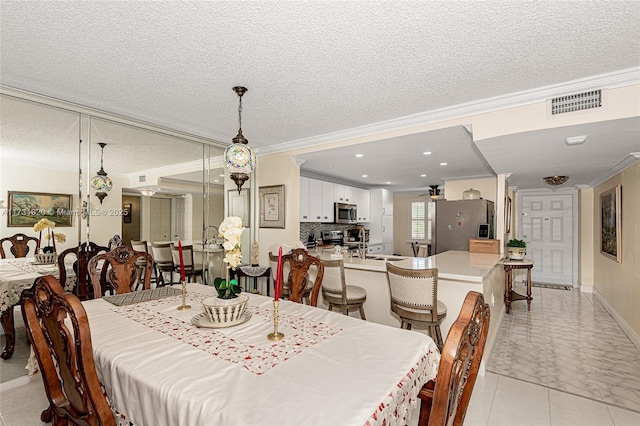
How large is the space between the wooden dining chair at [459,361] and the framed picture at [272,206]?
3.31 metres

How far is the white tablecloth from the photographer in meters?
2.45

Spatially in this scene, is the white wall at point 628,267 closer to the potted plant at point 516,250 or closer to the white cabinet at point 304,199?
the potted plant at point 516,250

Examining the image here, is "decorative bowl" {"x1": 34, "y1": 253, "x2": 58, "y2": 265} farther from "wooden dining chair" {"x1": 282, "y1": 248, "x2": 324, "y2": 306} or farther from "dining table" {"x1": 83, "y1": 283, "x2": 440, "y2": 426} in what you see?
"wooden dining chair" {"x1": 282, "y1": 248, "x2": 324, "y2": 306}

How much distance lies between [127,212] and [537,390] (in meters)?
4.13

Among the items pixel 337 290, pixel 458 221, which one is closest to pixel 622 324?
pixel 458 221

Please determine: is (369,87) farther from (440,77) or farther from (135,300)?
(135,300)

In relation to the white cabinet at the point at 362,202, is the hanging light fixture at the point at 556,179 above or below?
above

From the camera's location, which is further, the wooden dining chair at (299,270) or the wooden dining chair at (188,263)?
the wooden dining chair at (188,263)

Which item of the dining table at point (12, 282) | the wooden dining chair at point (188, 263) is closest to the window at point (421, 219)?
the wooden dining chair at point (188, 263)

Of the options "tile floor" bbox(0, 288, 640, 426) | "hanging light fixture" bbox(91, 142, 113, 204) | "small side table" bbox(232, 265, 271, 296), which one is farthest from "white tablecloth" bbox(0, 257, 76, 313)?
"small side table" bbox(232, 265, 271, 296)

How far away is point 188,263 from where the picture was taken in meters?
3.85

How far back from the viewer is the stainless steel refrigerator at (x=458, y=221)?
15.1 ft

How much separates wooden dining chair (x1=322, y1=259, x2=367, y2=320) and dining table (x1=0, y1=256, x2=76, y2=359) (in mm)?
2441

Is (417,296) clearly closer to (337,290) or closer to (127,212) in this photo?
(337,290)
